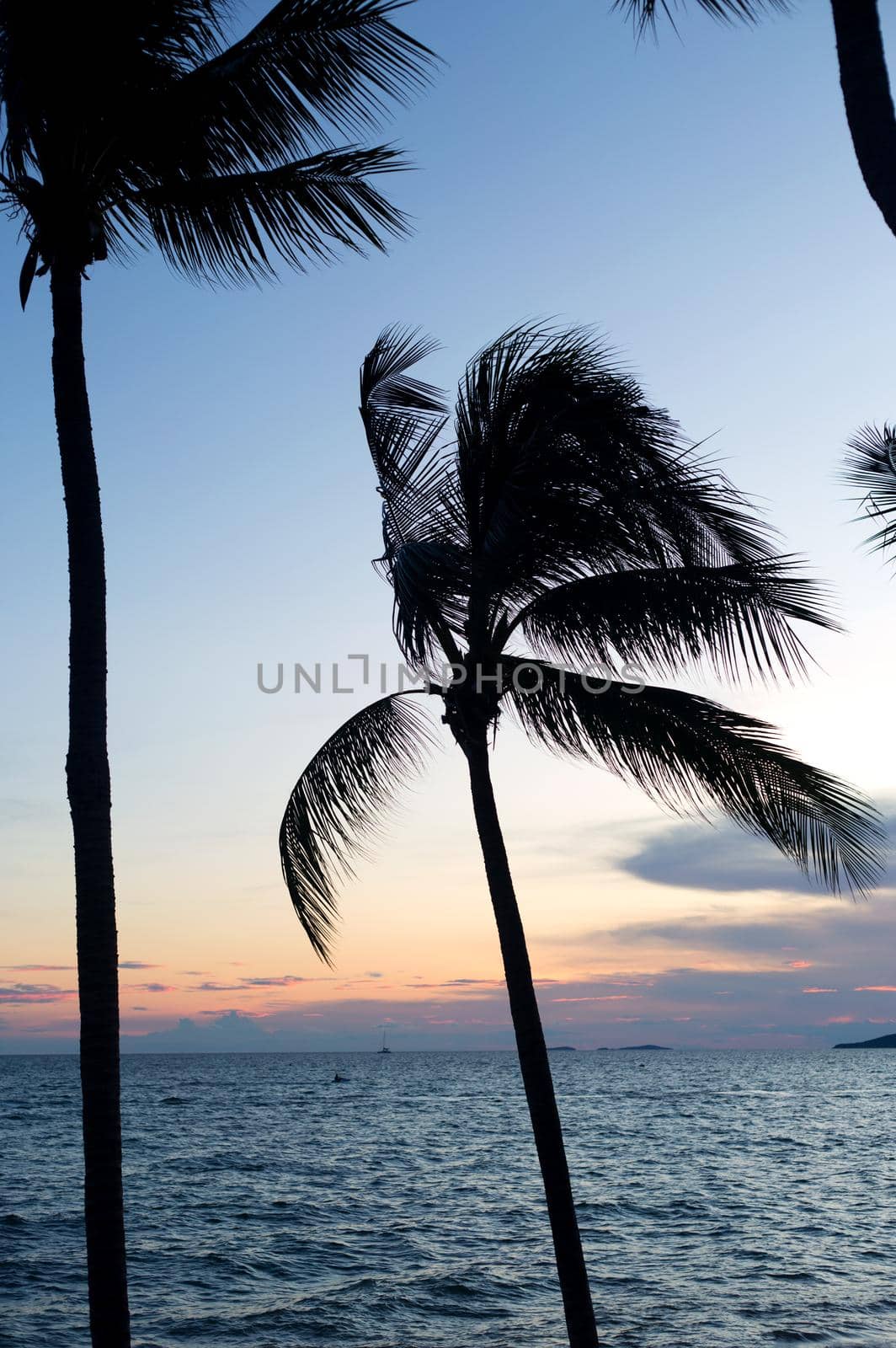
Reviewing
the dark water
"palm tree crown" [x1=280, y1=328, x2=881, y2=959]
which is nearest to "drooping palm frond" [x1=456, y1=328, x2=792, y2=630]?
"palm tree crown" [x1=280, y1=328, x2=881, y2=959]

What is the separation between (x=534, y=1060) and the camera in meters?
7.39

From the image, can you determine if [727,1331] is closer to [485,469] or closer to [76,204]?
[485,469]

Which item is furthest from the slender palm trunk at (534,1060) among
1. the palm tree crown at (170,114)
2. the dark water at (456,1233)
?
the dark water at (456,1233)

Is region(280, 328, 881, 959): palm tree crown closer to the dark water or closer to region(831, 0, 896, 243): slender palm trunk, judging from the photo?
region(831, 0, 896, 243): slender palm trunk

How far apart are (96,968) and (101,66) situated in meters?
5.36

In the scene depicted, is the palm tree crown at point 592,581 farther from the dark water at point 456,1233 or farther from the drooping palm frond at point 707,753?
the dark water at point 456,1233

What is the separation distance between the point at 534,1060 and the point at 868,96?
603cm

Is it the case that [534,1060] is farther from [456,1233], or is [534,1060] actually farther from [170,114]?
[456,1233]

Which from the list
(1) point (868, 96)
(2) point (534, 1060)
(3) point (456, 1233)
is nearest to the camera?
(1) point (868, 96)

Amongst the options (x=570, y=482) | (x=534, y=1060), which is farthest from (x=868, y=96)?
(x=534, y=1060)

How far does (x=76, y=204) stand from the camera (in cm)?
677

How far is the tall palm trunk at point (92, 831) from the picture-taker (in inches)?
216

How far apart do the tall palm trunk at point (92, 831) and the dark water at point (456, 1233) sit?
575 inches

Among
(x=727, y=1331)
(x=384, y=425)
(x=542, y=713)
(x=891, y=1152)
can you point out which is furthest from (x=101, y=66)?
(x=891, y=1152)
